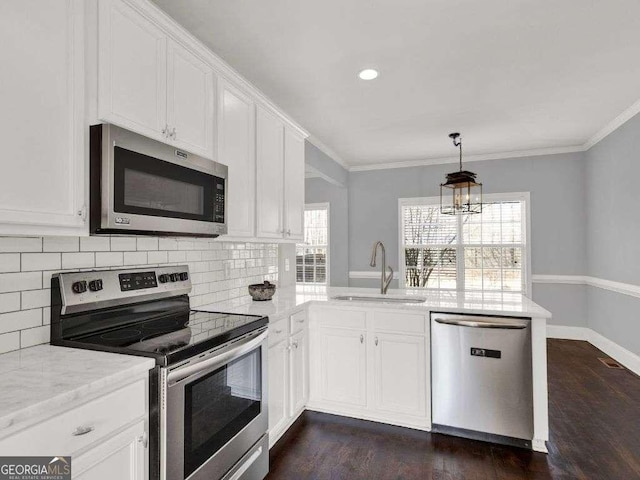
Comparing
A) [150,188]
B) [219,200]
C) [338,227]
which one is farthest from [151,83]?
[338,227]

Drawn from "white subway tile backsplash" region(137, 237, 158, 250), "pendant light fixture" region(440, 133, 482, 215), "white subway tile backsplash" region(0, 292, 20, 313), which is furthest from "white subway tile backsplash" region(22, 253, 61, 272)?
"pendant light fixture" region(440, 133, 482, 215)

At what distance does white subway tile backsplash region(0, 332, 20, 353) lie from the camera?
1.43 metres

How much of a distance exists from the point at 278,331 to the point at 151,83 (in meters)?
1.59

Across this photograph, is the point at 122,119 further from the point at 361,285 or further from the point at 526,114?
the point at 361,285

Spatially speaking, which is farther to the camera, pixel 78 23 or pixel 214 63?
pixel 214 63

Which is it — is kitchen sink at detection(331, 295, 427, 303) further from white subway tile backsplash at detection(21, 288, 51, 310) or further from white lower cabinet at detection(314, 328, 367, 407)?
white subway tile backsplash at detection(21, 288, 51, 310)

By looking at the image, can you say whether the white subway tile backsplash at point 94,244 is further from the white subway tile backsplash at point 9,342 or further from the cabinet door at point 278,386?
the cabinet door at point 278,386

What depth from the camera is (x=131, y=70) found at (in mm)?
1625

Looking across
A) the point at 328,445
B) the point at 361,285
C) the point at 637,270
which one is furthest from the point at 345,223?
the point at 328,445

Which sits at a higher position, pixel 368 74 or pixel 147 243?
pixel 368 74

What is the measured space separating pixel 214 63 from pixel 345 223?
4.43 meters

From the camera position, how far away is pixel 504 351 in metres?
2.44

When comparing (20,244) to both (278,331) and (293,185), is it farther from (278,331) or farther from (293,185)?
(293,185)

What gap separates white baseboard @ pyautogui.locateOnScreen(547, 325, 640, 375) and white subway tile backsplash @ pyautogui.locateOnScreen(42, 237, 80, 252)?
4.95 m
